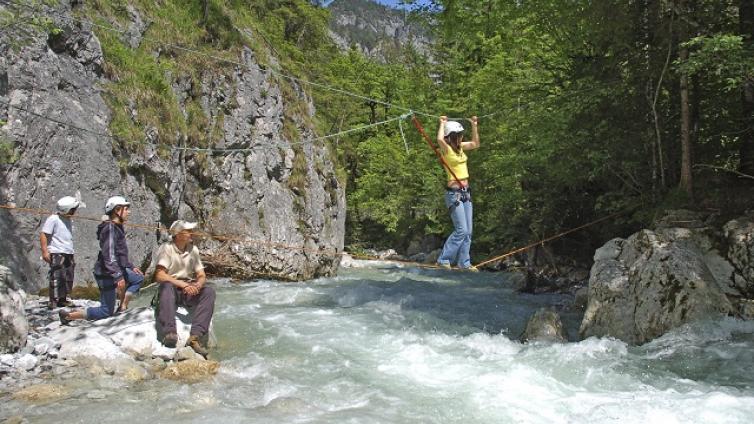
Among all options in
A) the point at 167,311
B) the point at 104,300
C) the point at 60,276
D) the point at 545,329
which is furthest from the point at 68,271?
the point at 545,329

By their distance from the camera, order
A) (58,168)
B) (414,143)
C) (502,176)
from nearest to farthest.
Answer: (58,168)
(502,176)
(414,143)

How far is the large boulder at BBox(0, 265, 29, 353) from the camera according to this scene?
591cm

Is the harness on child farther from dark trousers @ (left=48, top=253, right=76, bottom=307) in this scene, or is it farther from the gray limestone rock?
dark trousers @ (left=48, top=253, right=76, bottom=307)

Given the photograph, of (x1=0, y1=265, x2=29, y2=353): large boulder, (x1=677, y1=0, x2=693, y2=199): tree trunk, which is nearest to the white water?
(x1=0, y1=265, x2=29, y2=353): large boulder

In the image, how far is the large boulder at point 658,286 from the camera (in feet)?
27.3

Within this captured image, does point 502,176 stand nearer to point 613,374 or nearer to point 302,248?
point 302,248

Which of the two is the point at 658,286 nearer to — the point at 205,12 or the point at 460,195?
the point at 460,195

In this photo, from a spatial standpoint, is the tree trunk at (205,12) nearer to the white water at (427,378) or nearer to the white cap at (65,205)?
the white water at (427,378)

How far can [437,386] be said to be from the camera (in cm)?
647

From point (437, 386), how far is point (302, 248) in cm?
1057

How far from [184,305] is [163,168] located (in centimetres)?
624

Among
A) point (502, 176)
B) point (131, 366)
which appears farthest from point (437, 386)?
point (502, 176)

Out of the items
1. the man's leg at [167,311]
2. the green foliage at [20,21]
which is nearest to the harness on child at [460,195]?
the man's leg at [167,311]

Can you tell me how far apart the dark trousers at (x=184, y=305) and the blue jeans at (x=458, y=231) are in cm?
336
